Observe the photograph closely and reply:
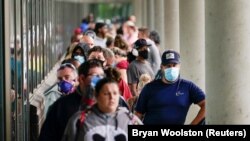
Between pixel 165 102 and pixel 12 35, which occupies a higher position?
pixel 12 35

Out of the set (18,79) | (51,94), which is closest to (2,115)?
(51,94)

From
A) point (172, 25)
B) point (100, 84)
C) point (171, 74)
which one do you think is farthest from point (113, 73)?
point (172, 25)

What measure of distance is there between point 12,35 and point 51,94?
830 mm

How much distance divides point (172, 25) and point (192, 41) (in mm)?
5925

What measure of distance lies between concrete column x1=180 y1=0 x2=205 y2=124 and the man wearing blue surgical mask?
14.8ft

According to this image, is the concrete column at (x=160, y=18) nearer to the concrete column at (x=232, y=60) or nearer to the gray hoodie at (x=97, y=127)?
the concrete column at (x=232, y=60)

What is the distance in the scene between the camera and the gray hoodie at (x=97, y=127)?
730 centimetres

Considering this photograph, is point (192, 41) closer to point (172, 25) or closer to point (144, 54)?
point (144, 54)

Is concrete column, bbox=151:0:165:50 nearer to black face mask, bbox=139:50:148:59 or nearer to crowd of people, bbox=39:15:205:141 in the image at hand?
crowd of people, bbox=39:15:205:141

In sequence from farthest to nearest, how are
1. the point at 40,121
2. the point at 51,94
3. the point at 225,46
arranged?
the point at 40,121
the point at 51,94
the point at 225,46

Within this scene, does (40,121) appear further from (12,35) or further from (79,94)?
(79,94)

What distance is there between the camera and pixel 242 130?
26.9 ft

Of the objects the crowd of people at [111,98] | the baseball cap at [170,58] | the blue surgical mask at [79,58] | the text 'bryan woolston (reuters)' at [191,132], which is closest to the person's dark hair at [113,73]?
the crowd of people at [111,98]

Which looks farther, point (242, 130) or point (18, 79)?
point (18, 79)
